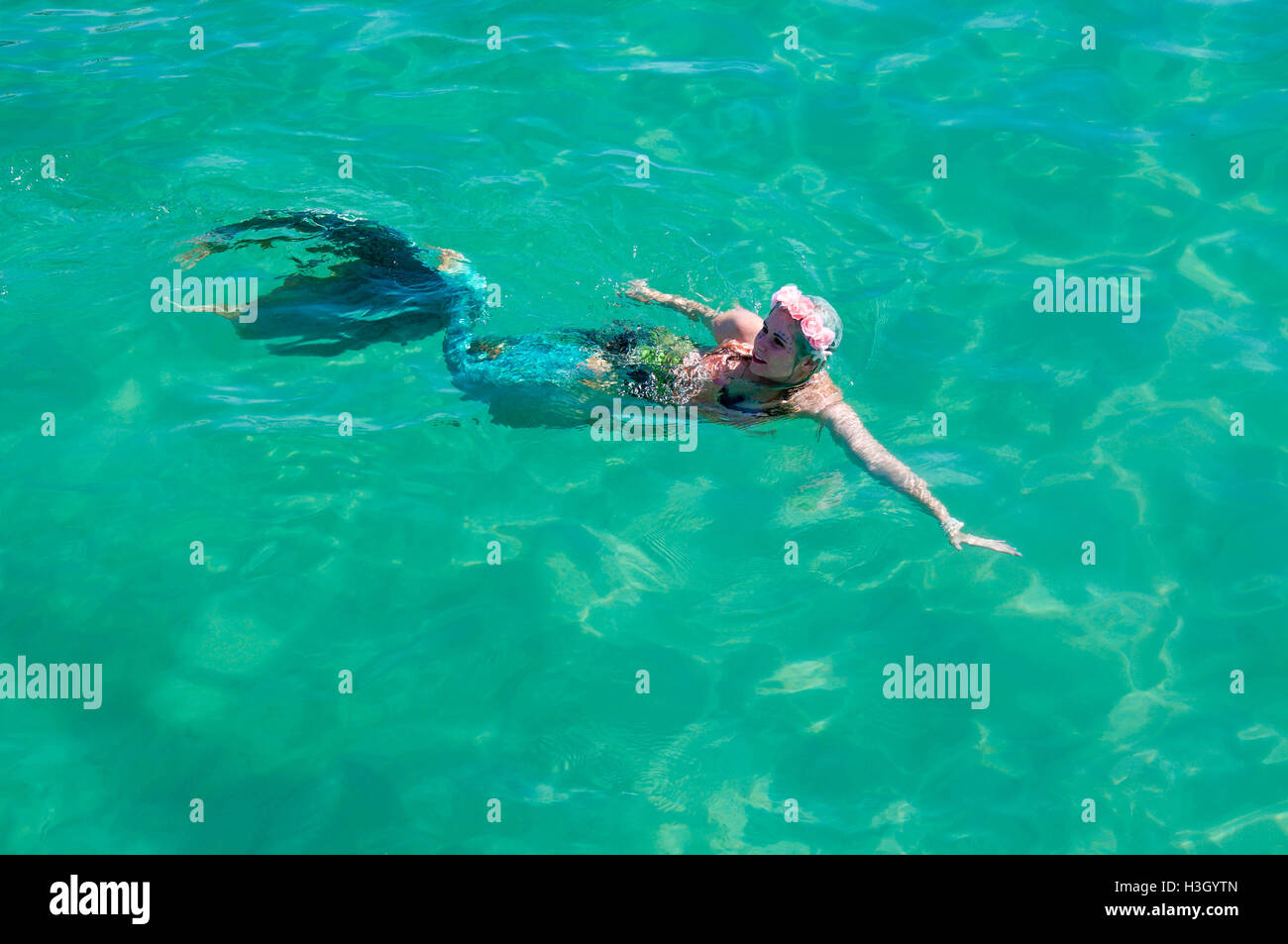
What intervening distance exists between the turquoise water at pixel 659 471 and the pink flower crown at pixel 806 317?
1.09 metres

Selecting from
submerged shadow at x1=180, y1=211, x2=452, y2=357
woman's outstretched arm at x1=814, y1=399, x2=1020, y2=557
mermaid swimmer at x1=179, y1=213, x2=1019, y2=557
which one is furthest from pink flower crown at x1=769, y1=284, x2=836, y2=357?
submerged shadow at x1=180, y1=211, x2=452, y2=357

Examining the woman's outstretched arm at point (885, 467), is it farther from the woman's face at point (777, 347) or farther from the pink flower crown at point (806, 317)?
the pink flower crown at point (806, 317)

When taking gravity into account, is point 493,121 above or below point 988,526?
above

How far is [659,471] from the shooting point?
7730 millimetres

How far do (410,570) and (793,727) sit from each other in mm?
2585

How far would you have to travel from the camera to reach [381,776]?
616 centimetres

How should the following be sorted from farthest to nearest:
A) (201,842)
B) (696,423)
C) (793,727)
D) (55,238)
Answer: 1. (55,238)
2. (696,423)
3. (793,727)
4. (201,842)

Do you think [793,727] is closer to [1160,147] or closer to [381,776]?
[381,776]

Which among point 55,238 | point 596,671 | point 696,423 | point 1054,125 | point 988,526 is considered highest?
point 1054,125

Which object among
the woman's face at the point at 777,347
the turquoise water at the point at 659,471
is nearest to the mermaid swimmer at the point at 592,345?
the woman's face at the point at 777,347

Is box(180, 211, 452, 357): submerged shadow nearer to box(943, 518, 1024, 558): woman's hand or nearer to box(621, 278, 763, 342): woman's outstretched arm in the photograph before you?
box(621, 278, 763, 342): woman's outstretched arm

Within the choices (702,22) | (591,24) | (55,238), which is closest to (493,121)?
(591,24)

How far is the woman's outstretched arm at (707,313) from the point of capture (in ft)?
25.9

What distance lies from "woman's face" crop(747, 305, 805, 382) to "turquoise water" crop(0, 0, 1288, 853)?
2.58ft
